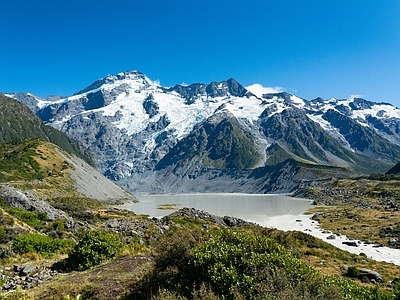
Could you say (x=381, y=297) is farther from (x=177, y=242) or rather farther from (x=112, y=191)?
(x=112, y=191)

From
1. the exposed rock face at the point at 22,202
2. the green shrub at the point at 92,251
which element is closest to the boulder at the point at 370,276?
the green shrub at the point at 92,251

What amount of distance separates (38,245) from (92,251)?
7.41 meters

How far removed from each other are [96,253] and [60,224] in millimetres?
19831

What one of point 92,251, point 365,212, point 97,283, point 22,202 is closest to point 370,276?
point 92,251

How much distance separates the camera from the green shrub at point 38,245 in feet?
74.8

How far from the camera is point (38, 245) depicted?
2370cm

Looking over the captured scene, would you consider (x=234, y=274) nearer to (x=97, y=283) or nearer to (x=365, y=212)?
(x=97, y=283)

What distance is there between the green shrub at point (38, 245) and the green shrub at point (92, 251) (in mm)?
4948

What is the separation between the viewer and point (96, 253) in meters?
18.9

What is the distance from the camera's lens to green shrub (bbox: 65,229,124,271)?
60.7 feet

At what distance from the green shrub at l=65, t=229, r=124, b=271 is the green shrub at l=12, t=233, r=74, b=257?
16.2 ft

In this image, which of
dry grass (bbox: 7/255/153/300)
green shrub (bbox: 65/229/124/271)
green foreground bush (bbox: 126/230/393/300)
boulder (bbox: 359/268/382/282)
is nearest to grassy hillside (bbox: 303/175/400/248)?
boulder (bbox: 359/268/382/282)

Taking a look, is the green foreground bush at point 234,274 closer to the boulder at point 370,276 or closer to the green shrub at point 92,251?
the green shrub at point 92,251

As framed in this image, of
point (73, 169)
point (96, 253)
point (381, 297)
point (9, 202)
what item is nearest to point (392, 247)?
point (381, 297)
